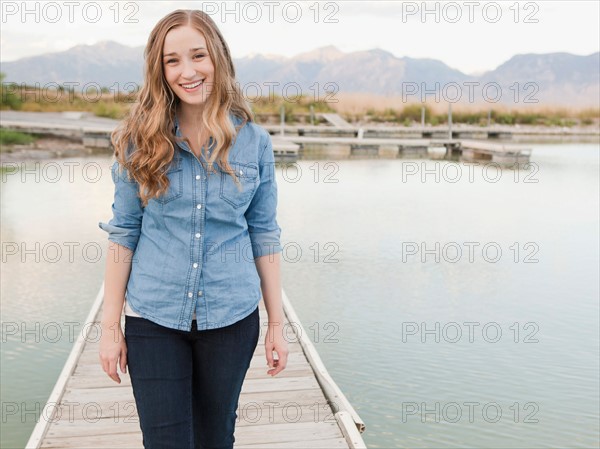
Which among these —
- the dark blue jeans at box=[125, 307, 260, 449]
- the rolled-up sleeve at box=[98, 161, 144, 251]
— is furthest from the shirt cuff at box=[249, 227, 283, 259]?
the rolled-up sleeve at box=[98, 161, 144, 251]

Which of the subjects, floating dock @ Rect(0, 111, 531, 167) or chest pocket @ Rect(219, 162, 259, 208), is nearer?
chest pocket @ Rect(219, 162, 259, 208)

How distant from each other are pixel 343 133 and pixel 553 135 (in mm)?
6546

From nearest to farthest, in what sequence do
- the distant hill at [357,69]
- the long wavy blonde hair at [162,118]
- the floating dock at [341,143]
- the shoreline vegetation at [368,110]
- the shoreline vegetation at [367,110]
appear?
the long wavy blonde hair at [162,118] → the floating dock at [341,143] → the shoreline vegetation at [367,110] → the shoreline vegetation at [368,110] → the distant hill at [357,69]

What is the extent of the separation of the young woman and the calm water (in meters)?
2.02

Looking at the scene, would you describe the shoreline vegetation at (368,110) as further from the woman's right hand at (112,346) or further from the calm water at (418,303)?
the woman's right hand at (112,346)

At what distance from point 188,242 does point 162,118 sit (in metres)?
0.24

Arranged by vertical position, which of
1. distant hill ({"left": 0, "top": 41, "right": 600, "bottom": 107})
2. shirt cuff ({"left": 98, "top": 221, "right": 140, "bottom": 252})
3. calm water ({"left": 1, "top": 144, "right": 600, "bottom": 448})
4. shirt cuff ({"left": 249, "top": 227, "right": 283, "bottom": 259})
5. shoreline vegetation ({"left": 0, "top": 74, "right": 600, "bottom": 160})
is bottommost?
calm water ({"left": 1, "top": 144, "right": 600, "bottom": 448})

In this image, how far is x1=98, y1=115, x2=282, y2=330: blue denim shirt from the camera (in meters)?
1.45

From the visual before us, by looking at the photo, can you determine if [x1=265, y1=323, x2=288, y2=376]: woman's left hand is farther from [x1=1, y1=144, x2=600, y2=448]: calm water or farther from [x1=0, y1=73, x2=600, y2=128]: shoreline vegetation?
[x1=0, y1=73, x2=600, y2=128]: shoreline vegetation

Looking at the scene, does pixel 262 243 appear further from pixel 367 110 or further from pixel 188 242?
pixel 367 110

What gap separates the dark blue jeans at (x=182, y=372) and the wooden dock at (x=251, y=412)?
1042mm

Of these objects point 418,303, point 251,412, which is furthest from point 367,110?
point 251,412

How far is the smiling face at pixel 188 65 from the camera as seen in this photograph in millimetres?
1440

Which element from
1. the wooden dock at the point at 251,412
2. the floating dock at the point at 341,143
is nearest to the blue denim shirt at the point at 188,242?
the wooden dock at the point at 251,412
